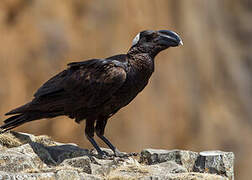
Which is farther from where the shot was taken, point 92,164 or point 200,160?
point 200,160

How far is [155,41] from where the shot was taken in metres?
7.33

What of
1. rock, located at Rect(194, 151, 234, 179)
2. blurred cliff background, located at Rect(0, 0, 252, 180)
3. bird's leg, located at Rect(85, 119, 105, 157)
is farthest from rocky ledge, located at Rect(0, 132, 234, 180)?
blurred cliff background, located at Rect(0, 0, 252, 180)

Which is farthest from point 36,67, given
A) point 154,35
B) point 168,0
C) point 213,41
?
point 154,35

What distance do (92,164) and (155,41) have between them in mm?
1685

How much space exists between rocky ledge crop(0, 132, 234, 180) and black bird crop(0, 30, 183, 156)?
35 centimetres

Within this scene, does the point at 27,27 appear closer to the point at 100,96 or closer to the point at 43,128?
the point at 43,128

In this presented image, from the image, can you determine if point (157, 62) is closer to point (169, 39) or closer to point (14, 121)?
point (169, 39)

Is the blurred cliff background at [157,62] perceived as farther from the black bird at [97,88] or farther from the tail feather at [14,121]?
the black bird at [97,88]

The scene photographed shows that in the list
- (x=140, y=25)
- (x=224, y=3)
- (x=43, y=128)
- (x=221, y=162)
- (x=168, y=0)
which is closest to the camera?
(x=221, y=162)

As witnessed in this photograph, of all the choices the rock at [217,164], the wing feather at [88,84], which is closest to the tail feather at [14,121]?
the wing feather at [88,84]

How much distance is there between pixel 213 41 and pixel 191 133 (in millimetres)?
2808

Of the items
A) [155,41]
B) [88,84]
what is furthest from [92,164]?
[155,41]

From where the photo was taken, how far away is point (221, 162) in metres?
6.96

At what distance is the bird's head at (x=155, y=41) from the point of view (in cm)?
727
